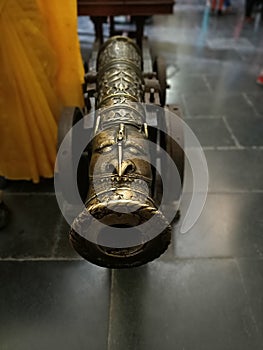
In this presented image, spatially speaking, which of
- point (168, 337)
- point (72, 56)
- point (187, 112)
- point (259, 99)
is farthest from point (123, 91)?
point (259, 99)

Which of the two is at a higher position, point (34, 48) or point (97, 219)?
point (34, 48)

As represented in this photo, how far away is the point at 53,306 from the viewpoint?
1771 mm

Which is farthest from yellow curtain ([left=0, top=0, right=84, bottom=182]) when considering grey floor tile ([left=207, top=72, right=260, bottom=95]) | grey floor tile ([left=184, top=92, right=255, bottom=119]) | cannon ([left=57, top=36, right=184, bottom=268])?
grey floor tile ([left=207, top=72, right=260, bottom=95])

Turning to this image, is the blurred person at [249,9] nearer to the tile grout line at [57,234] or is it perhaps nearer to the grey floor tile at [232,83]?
the grey floor tile at [232,83]

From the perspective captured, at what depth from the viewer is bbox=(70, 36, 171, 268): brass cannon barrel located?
1.19 metres

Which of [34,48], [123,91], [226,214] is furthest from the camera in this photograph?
[226,214]

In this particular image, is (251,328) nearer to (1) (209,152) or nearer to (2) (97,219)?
(2) (97,219)

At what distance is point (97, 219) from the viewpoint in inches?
47.6

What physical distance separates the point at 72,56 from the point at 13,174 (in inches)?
35.5

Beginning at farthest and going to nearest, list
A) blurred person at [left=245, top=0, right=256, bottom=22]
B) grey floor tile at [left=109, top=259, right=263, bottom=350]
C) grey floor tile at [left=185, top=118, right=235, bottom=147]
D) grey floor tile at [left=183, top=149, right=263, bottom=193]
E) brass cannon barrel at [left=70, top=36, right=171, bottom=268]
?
1. blurred person at [left=245, top=0, right=256, bottom=22]
2. grey floor tile at [left=185, top=118, right=235, bottom=147]
3. grey floor tile at [left=183, top=149, right=263, bottom=193]
4. grey floor tile at [left=109, top=259, right=263, bottom=350]
5. brass cannon barrel at [left=70, top=36, right=171, bottom=268]

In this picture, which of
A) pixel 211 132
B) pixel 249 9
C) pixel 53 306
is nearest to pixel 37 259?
pixel 53 306

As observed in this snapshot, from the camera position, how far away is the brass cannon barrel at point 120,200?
46.9 inches

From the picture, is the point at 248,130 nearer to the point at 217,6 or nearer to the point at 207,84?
the point at 207,84

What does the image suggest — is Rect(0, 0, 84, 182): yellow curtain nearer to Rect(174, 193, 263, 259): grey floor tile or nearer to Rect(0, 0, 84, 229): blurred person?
Rect(0, 0, 84, 229): blurred person
